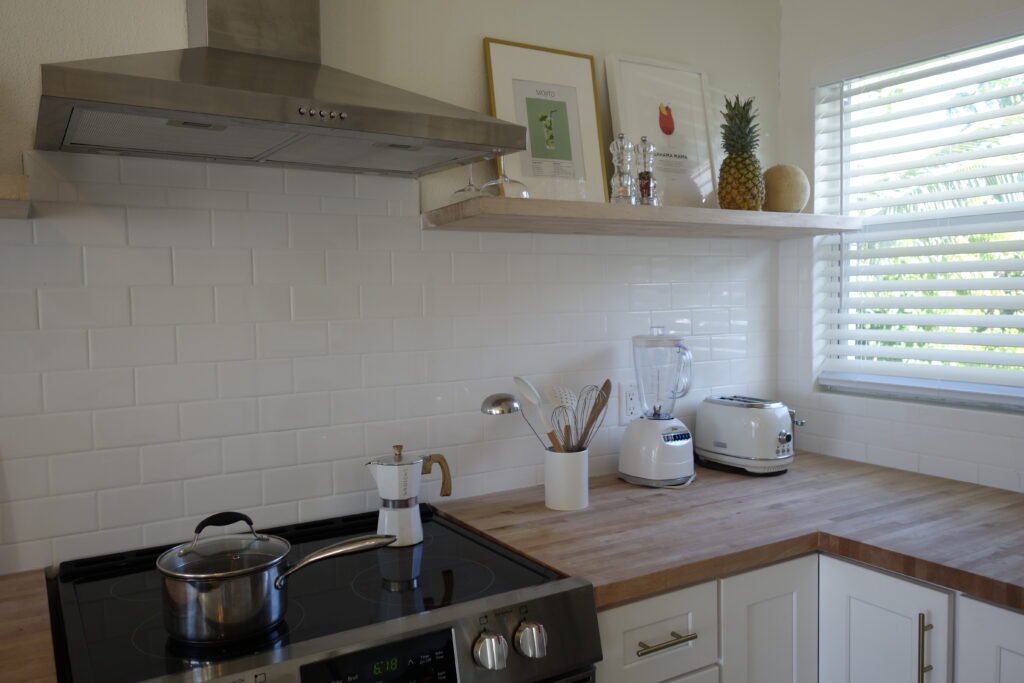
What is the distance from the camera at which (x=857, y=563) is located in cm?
172

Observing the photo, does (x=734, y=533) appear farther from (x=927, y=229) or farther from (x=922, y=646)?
(x=927, y=229)

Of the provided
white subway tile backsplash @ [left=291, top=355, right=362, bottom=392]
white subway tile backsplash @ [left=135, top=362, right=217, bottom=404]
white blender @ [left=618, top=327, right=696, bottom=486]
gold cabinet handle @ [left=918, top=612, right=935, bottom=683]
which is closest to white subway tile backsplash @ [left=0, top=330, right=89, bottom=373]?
white subway tile backsplash @ [left=135, top=362, right=217, bottom=404]

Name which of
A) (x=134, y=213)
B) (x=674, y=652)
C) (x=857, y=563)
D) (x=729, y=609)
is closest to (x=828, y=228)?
(x=857, y=563)

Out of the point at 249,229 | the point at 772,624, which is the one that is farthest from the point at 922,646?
the point at 249,229

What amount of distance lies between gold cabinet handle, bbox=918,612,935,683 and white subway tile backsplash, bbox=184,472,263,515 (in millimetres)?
1446

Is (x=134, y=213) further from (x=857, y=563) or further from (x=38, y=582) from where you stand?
(x=857, y=563)

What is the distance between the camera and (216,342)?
1747 mm

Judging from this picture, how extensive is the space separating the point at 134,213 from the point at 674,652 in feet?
4.72

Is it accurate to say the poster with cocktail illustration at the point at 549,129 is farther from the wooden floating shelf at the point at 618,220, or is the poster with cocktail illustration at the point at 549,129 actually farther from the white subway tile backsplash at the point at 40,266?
the white subway tile backsplash at the point at 40,266

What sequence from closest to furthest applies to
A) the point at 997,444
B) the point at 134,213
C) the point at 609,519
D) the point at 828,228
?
the point at 134,213, the point at 609,519, the point at 997,444, the point at 828,228

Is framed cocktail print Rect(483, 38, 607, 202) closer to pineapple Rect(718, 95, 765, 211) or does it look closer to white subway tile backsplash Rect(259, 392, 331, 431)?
pineapple Rect(718, 95, 765, 211)

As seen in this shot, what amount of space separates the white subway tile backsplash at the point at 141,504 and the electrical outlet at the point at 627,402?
4.05 ft

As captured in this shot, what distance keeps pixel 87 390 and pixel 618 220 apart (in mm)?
1240

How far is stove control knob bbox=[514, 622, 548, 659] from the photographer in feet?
4.42
